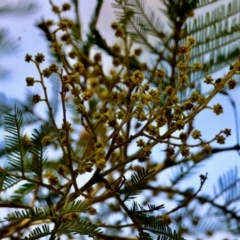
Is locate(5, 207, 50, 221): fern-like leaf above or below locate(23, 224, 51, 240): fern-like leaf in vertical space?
above

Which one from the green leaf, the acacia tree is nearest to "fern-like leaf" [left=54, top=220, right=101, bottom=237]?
the acacia tree

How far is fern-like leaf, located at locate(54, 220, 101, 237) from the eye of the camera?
439mm

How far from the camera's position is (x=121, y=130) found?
64 centimetres

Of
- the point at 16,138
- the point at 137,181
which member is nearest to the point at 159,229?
the point at 137,181

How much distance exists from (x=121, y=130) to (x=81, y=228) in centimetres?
22

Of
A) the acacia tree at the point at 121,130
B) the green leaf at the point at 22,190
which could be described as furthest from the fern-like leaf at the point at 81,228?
the green leaf at the point at 22,190

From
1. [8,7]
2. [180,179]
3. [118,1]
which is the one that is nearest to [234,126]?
[180,179]

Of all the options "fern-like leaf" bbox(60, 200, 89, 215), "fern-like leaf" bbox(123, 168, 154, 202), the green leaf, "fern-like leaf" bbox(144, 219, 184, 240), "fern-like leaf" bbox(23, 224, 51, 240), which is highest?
the green leaf

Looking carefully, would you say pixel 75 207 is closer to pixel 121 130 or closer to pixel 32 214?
pixel 32 214

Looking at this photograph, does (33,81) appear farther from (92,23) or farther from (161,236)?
(92,23)

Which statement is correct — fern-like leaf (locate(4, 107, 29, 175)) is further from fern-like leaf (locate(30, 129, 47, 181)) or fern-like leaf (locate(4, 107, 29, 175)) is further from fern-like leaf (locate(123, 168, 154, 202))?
fern-like leaf (locate(123, 168, 154, 202))

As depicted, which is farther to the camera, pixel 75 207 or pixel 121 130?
pixel 121 130

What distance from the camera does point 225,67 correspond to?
78 cm

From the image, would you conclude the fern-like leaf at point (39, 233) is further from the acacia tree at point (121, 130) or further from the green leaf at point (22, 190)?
the green leaf at point (22, 190)
